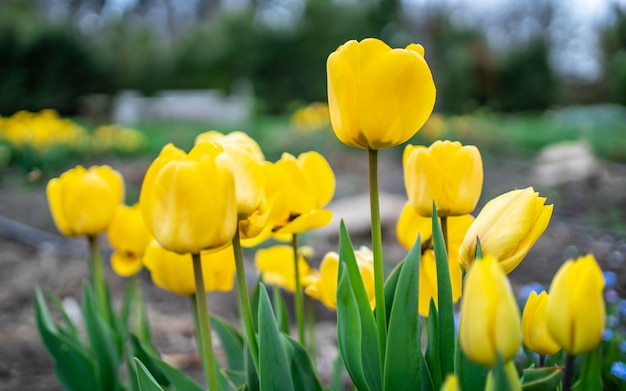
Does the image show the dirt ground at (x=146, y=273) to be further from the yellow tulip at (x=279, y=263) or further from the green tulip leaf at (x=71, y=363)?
the yellow tulip at (x=279, y=263)

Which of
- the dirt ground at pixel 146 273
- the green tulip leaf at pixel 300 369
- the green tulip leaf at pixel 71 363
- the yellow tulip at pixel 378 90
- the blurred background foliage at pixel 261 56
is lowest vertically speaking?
the dirt ground at pixel 146 273

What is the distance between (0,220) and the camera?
3883 millimetres

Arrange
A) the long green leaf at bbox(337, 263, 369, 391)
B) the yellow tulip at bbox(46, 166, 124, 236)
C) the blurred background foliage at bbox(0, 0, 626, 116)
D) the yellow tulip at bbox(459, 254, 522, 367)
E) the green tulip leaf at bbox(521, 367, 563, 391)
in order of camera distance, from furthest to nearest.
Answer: the blurred background foliage at bbox(0, 0, 626, 116) → the yellow tulip at bbox(46, 166, 124, 236) → the long green leaf at bbox(337, 263, 369, 391) → the green tulip leaf at bbox(521, 367, 563, 391) → the yellow tulip at bbox(459, 254, 522, 367)

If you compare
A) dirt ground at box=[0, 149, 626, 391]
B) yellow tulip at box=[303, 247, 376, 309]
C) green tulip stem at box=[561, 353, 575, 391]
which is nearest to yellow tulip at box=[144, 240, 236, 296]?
yellow tulip at box=[303, 247, 376, 309]

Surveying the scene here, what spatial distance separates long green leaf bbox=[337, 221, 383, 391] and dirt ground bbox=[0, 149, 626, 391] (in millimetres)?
1287

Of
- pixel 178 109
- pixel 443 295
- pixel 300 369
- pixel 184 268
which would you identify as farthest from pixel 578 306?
pixel 178 109

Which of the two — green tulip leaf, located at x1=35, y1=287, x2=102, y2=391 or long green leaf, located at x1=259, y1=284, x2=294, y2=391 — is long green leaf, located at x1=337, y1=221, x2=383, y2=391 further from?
green tulip leaf, located at x1=35, y1=287, x2=102, y2=391

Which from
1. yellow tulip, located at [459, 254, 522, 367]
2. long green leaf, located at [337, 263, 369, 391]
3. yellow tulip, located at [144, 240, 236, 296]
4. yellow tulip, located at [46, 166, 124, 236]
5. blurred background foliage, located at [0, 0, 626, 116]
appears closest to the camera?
yellow tulip, located at [459, 254, 522, 367]

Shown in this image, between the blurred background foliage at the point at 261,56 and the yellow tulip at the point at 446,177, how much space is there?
12728 mm

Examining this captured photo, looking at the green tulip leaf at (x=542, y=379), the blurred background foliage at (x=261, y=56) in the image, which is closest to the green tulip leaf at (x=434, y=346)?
the green tulip leaf at (x=542, y=379)

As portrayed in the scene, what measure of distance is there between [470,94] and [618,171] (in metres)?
12.5

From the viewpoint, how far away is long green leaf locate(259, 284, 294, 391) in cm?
71

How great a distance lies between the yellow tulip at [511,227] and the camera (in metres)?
0.67

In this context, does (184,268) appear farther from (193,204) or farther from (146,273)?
(146,273)
